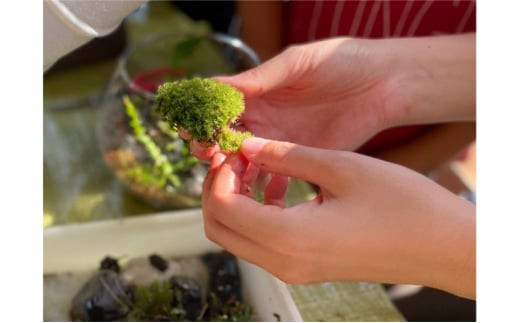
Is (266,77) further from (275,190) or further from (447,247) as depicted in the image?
(447,247)

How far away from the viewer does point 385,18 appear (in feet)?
3.21

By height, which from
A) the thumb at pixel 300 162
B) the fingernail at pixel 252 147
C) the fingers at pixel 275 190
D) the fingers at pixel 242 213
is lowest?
the fingers at pixel 275 190

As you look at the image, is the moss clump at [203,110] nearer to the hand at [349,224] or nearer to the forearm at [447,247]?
the hand at [349,224]

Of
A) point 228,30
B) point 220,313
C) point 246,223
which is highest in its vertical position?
point 246,223

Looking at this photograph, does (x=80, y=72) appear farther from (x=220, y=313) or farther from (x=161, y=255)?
(x=220, y=313)

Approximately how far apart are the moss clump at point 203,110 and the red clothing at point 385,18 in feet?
1.39

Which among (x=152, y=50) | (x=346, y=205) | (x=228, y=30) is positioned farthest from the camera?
(x=228, y=30)

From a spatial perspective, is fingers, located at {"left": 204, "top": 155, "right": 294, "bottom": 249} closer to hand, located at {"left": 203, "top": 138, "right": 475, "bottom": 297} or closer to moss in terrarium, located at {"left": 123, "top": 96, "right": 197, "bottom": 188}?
hand, located at {"left": 203, "top": 138, "right": 475, "bottom": 297}

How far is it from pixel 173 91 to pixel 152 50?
0.48 metres

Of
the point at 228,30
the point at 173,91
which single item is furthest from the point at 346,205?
the point at 228,30

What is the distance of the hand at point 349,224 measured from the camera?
0.55 metres

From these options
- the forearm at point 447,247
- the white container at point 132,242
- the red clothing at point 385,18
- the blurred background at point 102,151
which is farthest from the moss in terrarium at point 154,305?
the red clothing at point 385,18

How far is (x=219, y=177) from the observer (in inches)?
23.2

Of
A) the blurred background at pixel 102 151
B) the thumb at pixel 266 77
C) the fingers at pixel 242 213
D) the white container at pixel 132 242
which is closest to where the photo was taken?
the fingers at pixel 242 213
